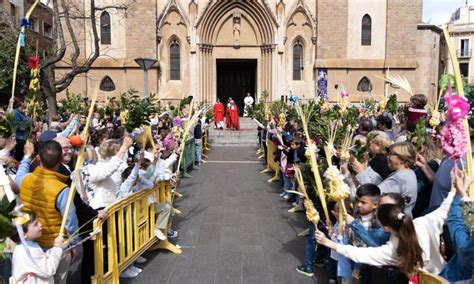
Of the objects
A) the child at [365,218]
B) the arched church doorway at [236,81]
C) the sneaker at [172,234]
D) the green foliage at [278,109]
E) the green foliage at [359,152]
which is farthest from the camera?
the arched church doorway at [236,81]

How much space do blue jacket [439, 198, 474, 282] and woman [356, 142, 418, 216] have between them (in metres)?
0.93

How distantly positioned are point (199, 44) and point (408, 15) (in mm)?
13093

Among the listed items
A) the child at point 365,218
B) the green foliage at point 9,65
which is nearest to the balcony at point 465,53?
the green foliage at point 9,65

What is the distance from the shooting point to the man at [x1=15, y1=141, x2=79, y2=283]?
3.53 meters

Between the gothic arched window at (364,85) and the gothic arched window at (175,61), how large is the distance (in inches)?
459

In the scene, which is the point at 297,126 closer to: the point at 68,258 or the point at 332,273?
the point at 332,273

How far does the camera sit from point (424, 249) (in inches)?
128

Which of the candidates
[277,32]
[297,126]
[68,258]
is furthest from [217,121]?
[68,258]

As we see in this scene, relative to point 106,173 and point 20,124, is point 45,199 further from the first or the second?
point 20,124

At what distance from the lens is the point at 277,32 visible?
85.0 ft

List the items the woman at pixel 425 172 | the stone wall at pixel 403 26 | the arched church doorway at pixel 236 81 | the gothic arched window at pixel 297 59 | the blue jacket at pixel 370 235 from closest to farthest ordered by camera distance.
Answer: the blue jacket at pixel 370 235
the woman at pixel 425 172
the stone wall at pixel 403 26
the gothic arched window at pixel 297 59
the arched church doorway at pixel 236 81

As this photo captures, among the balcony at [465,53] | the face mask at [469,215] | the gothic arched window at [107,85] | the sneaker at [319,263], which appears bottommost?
the sneaker at [319,263]

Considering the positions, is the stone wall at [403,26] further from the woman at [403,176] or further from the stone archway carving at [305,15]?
the woman at [403,176]

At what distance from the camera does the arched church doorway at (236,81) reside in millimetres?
28734
